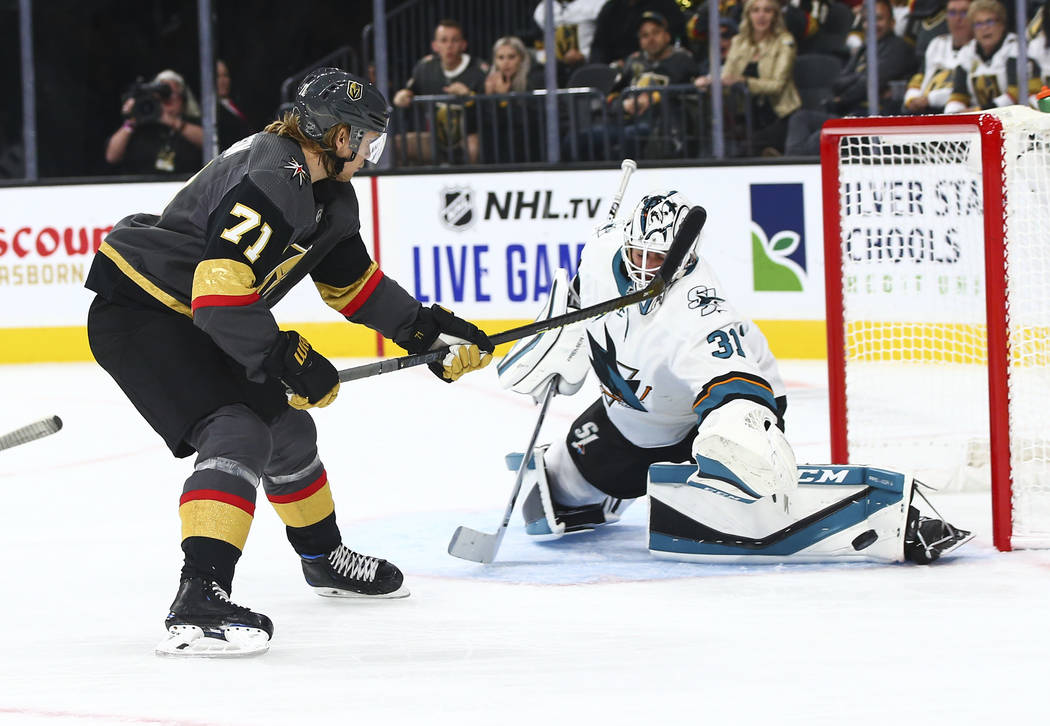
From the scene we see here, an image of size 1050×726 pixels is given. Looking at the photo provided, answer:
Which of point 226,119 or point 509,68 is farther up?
point 509,68

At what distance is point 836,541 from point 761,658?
2.25ft

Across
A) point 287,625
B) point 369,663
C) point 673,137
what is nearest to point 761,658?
point 369,663

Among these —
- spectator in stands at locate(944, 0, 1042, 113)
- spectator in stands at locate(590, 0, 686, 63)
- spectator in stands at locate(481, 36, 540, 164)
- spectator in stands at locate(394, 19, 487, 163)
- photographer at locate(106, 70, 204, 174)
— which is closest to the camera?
spectator in stands at locate(944, 0, 1042, 113)

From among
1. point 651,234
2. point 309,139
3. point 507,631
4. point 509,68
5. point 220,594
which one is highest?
point 509,68

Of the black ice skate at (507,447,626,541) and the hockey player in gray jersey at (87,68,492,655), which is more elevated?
the hockey player in gray jersey at (87,68,492,655)

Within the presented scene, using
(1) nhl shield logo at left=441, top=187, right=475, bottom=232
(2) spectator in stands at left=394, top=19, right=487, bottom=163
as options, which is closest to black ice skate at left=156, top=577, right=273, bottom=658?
(1) nhl shield logo at left=441, top=187, right=475, bottom=232

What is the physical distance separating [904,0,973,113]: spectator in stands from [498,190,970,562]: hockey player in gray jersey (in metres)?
3.65

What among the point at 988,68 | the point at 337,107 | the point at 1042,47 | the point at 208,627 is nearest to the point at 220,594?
the point at 208,627

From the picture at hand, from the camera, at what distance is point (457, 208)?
6.73 meters

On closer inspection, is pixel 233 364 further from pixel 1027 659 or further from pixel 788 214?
pixel 788 214

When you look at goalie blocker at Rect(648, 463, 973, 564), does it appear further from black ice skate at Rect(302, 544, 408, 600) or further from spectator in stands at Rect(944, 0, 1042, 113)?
spectator in stands at Rect(944, 0, 1042, 113)

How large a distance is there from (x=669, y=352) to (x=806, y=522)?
449 millimetres

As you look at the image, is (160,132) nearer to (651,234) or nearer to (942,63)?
(942,63)

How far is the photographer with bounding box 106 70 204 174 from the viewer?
7.40 metres
